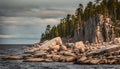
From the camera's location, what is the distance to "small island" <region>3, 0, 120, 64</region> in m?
72.8

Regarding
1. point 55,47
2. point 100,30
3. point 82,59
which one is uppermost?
point 100,30

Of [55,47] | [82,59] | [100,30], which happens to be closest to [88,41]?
[100,30]

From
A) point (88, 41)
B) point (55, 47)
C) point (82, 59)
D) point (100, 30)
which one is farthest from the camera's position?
point (88, 41)

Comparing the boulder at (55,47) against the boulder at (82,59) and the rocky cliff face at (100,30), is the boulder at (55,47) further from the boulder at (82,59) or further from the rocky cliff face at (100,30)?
the rocky cliff face at (100,30)

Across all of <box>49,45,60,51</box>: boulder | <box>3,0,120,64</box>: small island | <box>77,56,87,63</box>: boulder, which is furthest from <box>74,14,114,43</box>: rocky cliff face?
<box>77,56,87,63</box>: boulder

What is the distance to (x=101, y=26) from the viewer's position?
427 ft

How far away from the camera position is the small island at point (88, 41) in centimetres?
7281

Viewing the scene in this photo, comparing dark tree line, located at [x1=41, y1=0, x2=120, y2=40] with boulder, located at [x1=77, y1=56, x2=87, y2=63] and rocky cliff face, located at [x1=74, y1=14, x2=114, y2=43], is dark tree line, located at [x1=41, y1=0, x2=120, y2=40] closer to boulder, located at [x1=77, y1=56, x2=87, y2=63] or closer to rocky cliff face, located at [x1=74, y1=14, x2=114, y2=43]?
rocky cliff face, located at [x1=74, y1=14, x2=114, y2=43]

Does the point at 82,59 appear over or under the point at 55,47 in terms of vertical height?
under

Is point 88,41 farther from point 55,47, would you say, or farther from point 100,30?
point 55,47

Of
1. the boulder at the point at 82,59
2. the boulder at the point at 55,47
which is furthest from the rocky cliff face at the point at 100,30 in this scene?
the boulder at the point at 82,59

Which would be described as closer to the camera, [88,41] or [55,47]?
[55,47]

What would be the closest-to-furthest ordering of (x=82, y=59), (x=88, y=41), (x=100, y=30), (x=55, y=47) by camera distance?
1. (x=82, y=59)
2. (x=55, y=47)
3. (x=100, y=30)
4. (x=88, y=41)

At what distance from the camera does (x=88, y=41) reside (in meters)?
136
